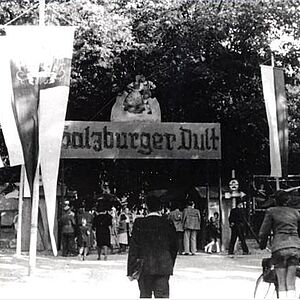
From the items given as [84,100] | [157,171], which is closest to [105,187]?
[157,171]

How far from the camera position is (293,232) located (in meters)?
7.53

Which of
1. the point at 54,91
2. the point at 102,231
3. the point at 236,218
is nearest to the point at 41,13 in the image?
the point at 54,91

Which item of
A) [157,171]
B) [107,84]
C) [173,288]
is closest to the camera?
[173,288]

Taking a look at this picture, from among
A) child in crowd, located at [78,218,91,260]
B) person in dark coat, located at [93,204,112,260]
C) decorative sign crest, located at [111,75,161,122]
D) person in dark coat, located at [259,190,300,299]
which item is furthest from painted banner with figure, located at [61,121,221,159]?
person in dark coat, located at [259,190,300,299]

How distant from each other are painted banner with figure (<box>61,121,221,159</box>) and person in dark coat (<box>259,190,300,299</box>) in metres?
12.3

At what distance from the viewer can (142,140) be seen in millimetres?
19859

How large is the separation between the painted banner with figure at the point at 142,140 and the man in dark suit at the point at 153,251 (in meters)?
12.5

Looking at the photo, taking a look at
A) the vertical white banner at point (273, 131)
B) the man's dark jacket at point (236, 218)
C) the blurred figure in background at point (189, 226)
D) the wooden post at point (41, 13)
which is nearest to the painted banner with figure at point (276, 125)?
the vertical white banner at point (273, 131)

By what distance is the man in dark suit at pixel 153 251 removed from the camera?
277 inches

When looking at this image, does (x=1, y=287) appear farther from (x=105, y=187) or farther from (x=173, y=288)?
(x=105, y=187)

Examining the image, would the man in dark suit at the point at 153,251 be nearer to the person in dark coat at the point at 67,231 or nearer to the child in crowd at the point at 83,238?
the child in crowd at the point at 83,238

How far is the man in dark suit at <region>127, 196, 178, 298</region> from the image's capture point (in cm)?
704

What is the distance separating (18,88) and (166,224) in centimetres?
548

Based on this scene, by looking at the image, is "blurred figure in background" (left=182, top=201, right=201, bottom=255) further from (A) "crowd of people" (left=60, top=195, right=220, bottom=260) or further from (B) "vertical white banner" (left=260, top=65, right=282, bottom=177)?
(B) "vertical white banner" (left=260, top=65, right=282, bottom=177)
